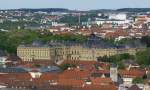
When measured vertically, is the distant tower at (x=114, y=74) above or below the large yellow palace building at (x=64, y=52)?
above

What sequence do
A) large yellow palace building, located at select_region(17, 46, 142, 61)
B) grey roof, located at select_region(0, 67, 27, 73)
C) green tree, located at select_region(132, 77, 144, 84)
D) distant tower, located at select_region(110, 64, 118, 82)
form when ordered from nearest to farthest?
green tree, located at select_region(132, 77, 144, 84)
distant tower, located at select_region(110, 64, 118, 82)
grey roof, located at select_region(0, 67, 27, 73)
large yellow palace building, located at select_region(17, 46, 142, 61)

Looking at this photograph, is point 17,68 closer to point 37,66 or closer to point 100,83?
point 37,66

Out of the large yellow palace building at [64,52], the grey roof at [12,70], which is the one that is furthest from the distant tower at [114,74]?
the large yellow palace building at [64,52]

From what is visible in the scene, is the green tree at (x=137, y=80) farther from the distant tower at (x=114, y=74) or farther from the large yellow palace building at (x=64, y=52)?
the large yellow palace building at (x=64, y=52)

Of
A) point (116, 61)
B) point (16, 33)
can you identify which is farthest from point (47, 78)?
point (16, 33)

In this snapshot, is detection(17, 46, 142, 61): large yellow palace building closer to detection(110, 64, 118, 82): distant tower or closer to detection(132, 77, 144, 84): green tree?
detection(110, 64, 118, 82): distant tower


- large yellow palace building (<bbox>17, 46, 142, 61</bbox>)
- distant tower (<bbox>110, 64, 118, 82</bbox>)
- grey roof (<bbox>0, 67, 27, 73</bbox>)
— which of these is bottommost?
large yellow palace building (<bbox>17, 46, 142, 61</bbox>)

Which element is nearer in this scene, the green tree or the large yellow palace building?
the green tree

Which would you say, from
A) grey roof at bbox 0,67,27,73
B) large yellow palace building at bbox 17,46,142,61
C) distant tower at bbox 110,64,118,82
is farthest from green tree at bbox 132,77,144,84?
large yellow palace building at bbox 17,46,142,61

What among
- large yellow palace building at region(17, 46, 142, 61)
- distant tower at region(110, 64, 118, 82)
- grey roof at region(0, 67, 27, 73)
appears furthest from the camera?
large yellow palace building at region(17, 46, 142, 61)

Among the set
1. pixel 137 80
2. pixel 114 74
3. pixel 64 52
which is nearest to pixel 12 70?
pixel 114 74

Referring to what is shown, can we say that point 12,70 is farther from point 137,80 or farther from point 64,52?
point 64,52
